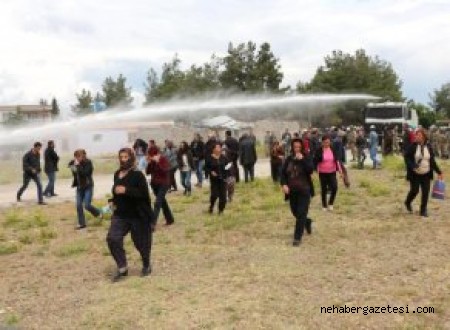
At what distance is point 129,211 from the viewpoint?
27.1 ft

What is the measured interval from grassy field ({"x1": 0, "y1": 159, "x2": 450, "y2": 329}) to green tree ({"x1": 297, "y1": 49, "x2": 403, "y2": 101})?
4922 cm

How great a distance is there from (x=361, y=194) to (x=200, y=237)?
6.29 metres

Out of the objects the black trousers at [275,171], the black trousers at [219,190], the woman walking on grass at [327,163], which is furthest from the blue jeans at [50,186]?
the woman walking on grass at [327,163]

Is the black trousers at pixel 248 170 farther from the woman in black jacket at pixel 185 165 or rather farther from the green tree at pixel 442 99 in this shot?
the green tree at pixel 442 99

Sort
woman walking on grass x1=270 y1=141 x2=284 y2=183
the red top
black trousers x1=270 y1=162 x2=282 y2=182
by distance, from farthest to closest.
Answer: black trousers x1=270 y1=162 x2=282 y2=182 < woman walking on grass x1=270 y1=141 x2=284 y2=183 < the red top

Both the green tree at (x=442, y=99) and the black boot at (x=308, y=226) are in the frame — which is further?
the green tree at (x=442, y=99)

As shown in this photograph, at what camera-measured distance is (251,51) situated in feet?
201

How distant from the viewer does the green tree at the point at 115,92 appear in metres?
67.5

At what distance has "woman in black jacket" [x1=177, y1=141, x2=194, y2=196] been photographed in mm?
17797

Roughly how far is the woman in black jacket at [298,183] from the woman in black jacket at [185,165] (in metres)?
7.96

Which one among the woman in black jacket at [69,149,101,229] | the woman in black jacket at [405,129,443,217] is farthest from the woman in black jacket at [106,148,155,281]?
the woman in black jacket at [405,129,443,217]

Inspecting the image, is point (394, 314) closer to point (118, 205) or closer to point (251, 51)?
point (118, 205)

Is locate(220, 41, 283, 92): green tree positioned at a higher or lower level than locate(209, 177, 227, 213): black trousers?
higher

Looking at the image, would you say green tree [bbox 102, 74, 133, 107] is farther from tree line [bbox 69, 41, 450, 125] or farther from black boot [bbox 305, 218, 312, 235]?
black boot [bbox 305, 218, 312, 235]
